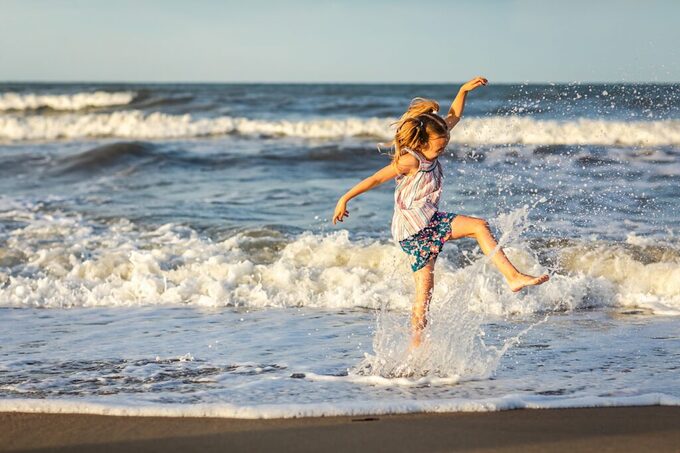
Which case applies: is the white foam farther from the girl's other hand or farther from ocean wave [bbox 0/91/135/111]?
ocean wave [bbox 0/91/135/111]

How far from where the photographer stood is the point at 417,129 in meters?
5.26

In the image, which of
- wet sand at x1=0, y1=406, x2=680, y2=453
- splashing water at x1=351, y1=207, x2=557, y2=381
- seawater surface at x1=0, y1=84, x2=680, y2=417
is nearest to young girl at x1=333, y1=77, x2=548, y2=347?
splashing water at x1=351, y1=207, x2=557, y2=381

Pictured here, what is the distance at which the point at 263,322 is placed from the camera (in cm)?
708

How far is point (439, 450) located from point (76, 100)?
121 feet

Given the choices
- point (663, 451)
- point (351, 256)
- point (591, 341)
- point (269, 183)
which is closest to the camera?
point (663, 451)

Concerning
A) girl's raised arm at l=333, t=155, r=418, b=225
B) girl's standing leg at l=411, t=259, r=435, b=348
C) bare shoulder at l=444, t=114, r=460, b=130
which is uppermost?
bare shoulder at l=444, t=114, r=460, b=130

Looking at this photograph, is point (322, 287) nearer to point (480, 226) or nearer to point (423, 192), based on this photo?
point (423, 192)

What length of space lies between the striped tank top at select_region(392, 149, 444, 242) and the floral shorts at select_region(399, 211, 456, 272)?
4 cm

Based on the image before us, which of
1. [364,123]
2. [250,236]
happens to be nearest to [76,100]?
[364,123]

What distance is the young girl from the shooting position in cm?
525

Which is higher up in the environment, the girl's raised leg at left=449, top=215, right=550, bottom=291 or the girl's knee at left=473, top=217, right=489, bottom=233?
the girl's knee at left=473, top=217, right=489, bottom=233

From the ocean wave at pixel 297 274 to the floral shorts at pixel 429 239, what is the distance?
5.80ft

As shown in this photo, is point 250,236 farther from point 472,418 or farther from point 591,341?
point 472,418

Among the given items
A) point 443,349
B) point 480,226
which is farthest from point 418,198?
point 443,349
